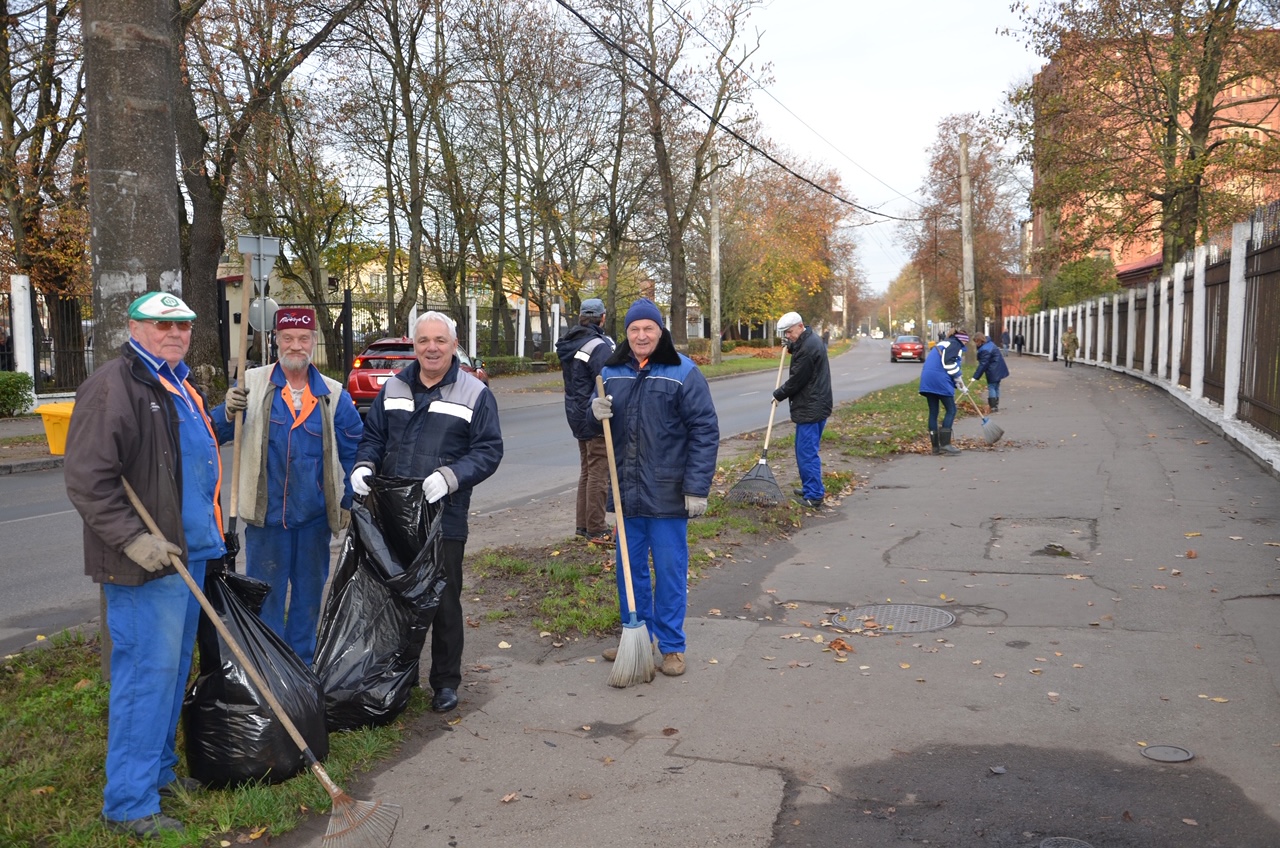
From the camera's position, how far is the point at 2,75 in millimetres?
22141

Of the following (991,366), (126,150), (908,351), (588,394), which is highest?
(126,150)

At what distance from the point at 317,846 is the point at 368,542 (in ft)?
4.53

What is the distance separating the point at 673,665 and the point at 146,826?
259 cm

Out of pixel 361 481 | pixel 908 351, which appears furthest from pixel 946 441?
pixel 908 351

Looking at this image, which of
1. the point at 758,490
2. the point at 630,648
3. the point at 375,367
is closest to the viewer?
the point at 630,648

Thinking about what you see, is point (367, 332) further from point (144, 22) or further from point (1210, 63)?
point (144, 22)

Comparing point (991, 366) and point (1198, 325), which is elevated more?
point (1198, 325)

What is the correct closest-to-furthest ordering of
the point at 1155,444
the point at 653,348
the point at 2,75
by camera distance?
1. the point at 653,348
2. the point at 1155,444
3. the point at 2,75

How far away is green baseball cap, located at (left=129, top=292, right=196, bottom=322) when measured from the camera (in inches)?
143

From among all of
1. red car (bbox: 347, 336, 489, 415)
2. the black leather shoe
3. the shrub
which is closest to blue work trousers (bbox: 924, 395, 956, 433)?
red car (bbox: 347, 336, 489, 415)

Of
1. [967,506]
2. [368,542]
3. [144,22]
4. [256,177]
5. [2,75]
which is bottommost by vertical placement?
[967,506]

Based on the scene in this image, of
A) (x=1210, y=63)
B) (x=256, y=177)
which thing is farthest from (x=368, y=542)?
(x=1210, y=63)

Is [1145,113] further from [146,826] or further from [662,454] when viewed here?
[146,826]

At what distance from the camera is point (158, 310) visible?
3.66 m
